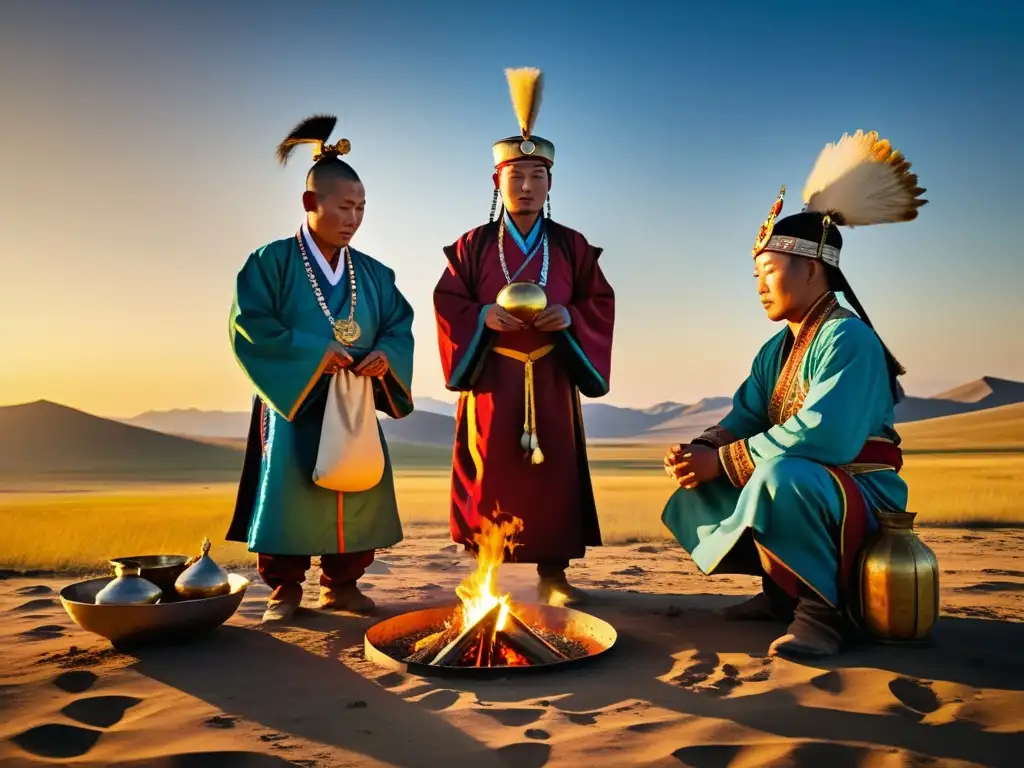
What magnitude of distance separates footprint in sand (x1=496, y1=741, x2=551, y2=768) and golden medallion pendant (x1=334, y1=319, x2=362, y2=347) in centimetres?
230

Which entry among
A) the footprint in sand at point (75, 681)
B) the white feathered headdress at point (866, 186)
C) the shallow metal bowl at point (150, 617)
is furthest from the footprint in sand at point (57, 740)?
the white feathered headdress at point (866, 186)

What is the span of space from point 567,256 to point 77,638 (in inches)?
117

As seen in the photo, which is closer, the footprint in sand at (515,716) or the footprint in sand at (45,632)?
the footprint in sand at (515,716)

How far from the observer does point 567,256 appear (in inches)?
178

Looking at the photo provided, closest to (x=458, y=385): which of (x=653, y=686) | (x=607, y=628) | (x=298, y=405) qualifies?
(x=298, y=405)

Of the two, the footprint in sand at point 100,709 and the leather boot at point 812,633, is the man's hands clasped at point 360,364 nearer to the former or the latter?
the footprint in sand at point 100,709

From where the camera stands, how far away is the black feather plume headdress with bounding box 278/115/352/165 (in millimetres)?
4258

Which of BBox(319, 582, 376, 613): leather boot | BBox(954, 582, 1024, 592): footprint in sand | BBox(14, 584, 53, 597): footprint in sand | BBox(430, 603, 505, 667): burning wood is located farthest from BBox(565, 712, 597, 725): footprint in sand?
BBox(14, 584, 53, 597): footprint in sand

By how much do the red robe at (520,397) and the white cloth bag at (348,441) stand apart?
18.3 inches

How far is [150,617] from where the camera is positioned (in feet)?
10.9

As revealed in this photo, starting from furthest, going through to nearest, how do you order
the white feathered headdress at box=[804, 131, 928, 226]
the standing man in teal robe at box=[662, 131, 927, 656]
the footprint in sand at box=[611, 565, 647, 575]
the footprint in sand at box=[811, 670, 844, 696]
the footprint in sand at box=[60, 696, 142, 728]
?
the footprint in sand at box=[611, 565, 647, 575] → the white feathered headdress at box=[804, 131, 928, 226] → the standing man in teal robe at box=[662, 131, 927, 656] → the footprint in sand at box=[811, 670, 844, 696] → the footprint in sand at box=[60, 696, 142, 728]

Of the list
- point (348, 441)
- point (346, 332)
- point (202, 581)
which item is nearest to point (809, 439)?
point (348, 441)

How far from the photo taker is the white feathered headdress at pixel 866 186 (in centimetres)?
Result: 357

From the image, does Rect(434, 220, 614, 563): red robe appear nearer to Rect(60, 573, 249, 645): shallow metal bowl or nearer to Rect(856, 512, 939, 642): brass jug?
Rect(60, 573, 249, 645): shallow metal bowl
